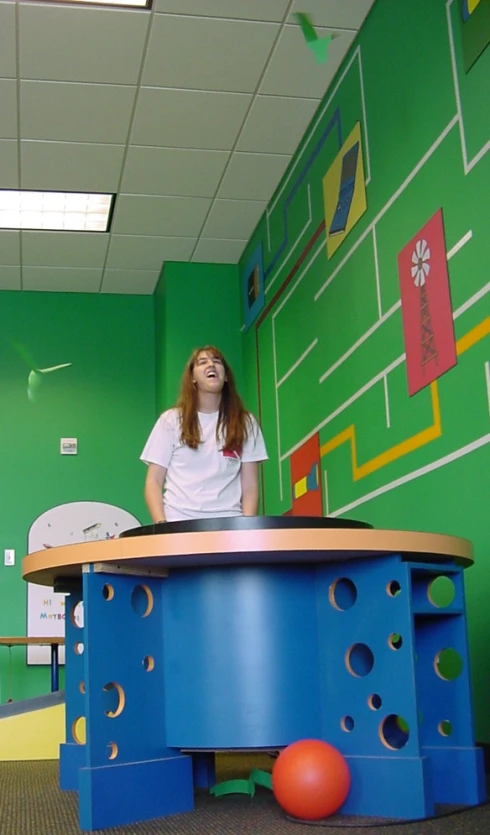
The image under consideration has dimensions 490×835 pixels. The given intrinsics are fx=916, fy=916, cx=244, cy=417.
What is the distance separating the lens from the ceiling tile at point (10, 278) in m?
5.85

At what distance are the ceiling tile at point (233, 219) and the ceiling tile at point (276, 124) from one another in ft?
1.79

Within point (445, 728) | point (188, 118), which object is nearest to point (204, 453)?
point (445, 728)

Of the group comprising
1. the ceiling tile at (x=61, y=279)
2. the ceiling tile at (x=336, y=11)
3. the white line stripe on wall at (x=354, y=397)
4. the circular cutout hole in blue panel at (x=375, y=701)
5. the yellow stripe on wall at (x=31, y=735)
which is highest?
the ceiling tile at (x=336, y=11)

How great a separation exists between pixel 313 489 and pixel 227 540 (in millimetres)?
2376

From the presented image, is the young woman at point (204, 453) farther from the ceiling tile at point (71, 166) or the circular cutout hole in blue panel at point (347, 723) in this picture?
the ceiling tile at point (71, 166)

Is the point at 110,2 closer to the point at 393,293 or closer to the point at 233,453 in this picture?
the point at 393,293

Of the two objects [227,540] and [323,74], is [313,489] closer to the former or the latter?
[323,74]

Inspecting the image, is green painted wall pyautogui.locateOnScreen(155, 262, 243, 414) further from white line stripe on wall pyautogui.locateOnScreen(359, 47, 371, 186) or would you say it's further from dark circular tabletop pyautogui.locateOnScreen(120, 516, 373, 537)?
dark circular tabletop pyautogui.locateOnScreen(120, 516, 373, 537)

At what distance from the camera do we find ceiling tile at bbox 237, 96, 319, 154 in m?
4.28

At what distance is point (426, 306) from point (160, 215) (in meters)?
2.57

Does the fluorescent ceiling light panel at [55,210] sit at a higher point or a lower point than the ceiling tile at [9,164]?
lower

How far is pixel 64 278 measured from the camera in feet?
19.6

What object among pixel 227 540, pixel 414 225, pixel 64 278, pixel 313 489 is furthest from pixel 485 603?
pixel 64 278

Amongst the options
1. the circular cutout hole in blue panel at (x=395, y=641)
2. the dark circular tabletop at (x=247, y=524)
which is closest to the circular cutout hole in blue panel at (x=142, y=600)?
the dark circular tabletop at (x=247, y=524)
